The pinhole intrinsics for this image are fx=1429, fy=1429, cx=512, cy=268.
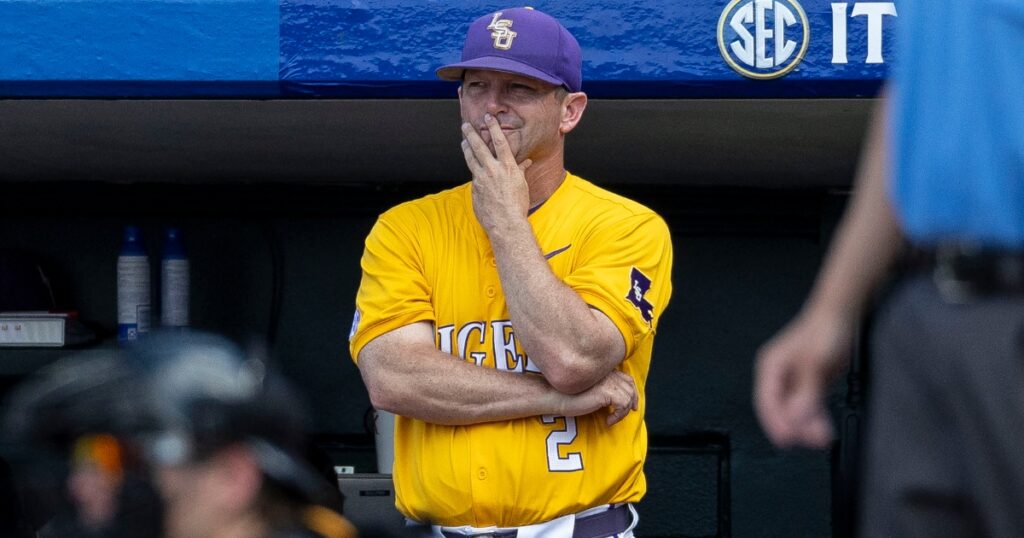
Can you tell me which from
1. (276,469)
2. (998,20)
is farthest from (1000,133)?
(276,469)

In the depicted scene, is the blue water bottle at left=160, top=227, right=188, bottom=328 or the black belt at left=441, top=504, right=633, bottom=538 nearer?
the black belt at left=441, top=504, right=633, bottom=538

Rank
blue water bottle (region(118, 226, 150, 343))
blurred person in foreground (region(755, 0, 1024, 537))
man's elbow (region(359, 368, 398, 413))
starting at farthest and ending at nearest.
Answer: blue water bottle (region(118, 226, 150, 343)) < man's elbow (region(359, 368, 398, 413)) < blurred person in foreground (region(755, 0, 1024, 537))

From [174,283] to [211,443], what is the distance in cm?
308

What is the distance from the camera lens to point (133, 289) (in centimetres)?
457

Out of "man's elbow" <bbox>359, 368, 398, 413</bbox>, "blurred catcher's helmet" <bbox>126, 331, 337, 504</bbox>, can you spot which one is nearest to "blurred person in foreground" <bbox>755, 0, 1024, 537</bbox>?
"blurred catcher's helmet" <bbox>126, 331, 337, 504</bbox>

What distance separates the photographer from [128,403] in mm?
1691

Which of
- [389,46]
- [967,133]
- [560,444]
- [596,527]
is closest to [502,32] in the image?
[389,46]

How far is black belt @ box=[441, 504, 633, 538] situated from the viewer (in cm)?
255

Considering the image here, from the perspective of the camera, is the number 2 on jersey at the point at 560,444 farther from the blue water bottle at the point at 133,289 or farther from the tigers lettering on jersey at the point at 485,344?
the blue water bottle at the point at 133,289

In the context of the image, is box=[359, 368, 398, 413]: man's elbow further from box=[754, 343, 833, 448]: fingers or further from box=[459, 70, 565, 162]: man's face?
box=[754, 343, 833, 448]: fingers

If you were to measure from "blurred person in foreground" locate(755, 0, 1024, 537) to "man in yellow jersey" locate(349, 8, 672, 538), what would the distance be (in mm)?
965

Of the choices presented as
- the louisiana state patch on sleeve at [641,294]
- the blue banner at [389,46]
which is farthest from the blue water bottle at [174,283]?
the louisiana state patch on sleeve at [641,294]

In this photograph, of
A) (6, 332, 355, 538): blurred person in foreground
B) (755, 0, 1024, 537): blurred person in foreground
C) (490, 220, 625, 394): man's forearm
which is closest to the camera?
(755, 0, 1024, 537): blurred person in foreground

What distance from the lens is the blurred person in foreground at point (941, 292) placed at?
141cm
